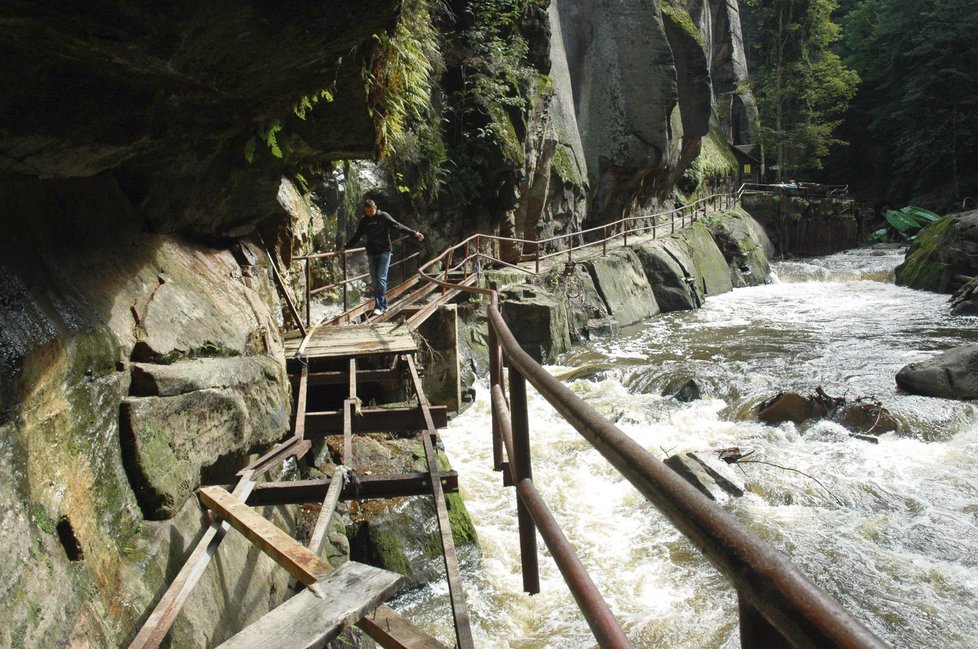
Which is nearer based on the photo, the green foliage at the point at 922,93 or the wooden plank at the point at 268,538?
the wooden plank at the point at 268,538

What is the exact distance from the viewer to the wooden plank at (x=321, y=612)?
221 cm

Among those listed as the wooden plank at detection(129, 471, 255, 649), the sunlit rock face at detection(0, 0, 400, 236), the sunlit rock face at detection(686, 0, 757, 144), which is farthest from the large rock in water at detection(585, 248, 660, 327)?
the sunlit rock face at detection(686, 0, 757, 144)

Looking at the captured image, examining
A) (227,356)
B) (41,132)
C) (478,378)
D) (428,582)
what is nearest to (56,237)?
(41,132)

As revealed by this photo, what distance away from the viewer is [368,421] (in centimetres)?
588

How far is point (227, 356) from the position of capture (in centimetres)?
461

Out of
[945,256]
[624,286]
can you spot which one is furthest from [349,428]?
[945,256]

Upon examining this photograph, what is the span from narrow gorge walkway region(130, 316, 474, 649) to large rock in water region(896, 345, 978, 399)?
7.40 meters

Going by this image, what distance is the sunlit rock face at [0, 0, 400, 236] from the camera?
2584mm

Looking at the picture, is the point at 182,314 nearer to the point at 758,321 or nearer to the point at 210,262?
the point at 210,262

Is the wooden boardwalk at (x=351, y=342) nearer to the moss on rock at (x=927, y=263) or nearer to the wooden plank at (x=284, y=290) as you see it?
the wooden plank at (x=284, y=290)

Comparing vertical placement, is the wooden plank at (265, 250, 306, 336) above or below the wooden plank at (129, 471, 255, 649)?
above

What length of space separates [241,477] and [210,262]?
1927mm

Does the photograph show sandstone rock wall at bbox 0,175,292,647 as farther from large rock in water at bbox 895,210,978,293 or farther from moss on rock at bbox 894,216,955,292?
moss on rock at bbox 894,216,955,292

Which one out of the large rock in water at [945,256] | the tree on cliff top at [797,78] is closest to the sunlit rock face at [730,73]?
the tree on cliff top at [797,78]
